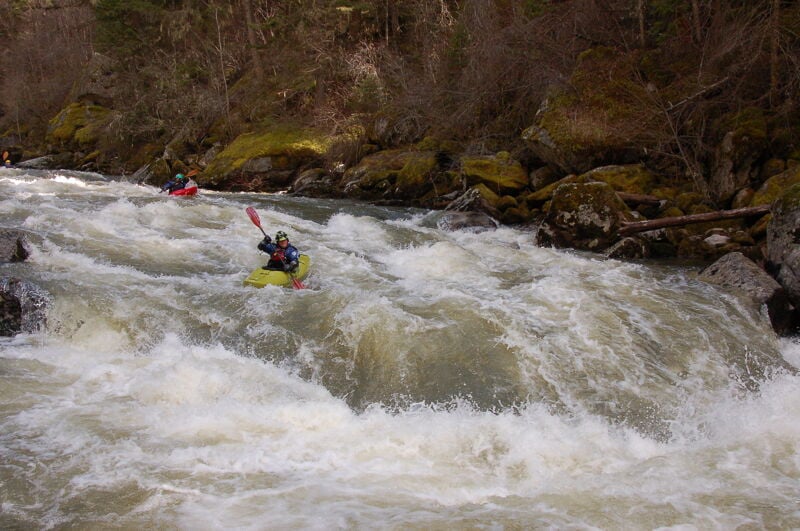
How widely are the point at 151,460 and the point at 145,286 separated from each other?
3.59 m

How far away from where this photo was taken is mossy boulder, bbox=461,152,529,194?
12.4m

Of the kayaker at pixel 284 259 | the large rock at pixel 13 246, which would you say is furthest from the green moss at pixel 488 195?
the large rock at pixel 13 246

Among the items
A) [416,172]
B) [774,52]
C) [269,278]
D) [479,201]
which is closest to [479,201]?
[479,201]

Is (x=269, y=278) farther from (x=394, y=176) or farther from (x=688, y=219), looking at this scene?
(x=394, y=176)

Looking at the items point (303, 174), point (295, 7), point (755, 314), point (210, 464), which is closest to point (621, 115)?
point (755, 314)

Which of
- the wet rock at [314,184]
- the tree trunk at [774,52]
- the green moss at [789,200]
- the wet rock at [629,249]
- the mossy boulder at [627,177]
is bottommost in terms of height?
the wet rock at [314,184]

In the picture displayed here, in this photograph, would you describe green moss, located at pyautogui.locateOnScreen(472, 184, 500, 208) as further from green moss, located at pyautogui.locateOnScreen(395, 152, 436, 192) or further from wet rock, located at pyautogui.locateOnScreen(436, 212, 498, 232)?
green moss, located at pyautogui.locateOnScreen(395, 152, 436, 192)

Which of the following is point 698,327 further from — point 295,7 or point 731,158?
point 295,7

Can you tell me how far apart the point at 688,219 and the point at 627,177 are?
7.65 ft

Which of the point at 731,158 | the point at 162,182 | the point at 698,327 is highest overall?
the point at 731,158

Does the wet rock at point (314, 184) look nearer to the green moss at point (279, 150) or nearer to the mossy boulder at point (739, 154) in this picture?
the green moss at point (279, 150)

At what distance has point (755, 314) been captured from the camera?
6.53 meters

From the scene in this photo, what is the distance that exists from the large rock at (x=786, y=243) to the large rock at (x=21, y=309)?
8248 millimetres

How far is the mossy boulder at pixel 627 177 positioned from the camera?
10.9 m
